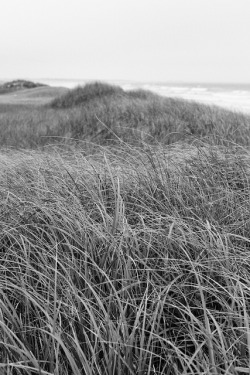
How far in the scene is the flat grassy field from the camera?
3.30 feet

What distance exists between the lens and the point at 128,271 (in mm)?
1307

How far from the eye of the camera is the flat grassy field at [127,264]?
1006mm

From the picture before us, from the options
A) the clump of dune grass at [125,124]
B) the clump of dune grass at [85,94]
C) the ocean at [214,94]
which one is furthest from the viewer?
the ocean at [214,94]

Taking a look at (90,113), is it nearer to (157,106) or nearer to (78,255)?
(157,106)

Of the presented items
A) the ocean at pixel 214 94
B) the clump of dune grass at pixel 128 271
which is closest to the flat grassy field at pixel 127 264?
the clump of dune grass at pixel 128 271

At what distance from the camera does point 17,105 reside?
12.1m

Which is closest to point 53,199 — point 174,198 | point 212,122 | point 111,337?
point 174,198

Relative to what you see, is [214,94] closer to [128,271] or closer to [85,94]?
[85,94]

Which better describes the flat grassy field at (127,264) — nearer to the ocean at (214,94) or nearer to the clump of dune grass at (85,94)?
the ocean at (214,94)

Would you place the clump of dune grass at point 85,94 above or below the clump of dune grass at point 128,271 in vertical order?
above

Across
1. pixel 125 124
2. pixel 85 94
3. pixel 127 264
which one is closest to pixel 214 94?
pixel 85 94

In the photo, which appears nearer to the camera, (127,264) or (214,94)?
(127,264)

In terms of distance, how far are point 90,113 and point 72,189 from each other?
18.1 ft

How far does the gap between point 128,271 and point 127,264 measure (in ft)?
0.08
